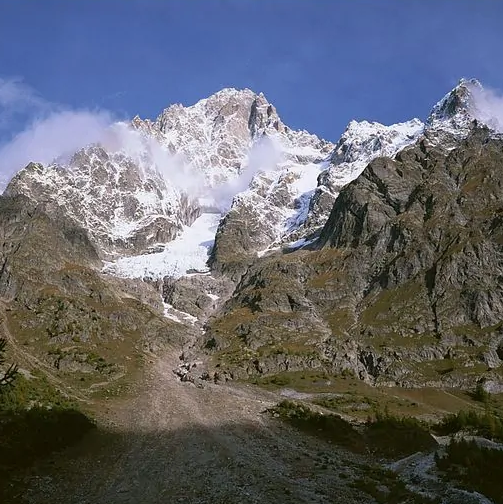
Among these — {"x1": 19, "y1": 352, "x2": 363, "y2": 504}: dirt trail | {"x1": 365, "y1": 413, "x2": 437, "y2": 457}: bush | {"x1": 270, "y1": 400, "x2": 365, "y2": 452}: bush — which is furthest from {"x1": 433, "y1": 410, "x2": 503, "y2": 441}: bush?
{"x1": 19, "y1": 352, "x2": 363, "y2": 504}: dirt trail

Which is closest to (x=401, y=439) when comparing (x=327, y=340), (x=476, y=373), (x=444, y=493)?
(x=444, y=493)

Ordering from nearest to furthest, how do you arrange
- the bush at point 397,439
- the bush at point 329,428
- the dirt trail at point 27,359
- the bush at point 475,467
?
the bush at point 475,467, the bush at point 397,439, the bush at point 329,428, the dirt trail at point 27,359

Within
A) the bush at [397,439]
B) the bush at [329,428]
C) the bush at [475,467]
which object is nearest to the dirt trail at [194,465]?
the bush at [329,428]

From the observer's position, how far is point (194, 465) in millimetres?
47531

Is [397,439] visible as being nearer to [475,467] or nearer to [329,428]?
[329,428]

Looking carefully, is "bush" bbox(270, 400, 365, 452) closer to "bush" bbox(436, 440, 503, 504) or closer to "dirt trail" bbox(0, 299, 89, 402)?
"bush" bbox(436, 440, 503, 504)

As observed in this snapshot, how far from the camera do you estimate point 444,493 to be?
1375 inches

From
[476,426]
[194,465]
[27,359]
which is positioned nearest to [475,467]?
[194,465]

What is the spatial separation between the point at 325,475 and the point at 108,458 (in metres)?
20.1

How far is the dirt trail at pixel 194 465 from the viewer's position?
3738 centimetres

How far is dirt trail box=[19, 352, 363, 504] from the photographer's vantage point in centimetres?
3738

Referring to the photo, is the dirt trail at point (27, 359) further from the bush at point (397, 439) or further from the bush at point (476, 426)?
the bush at point (476, 426)

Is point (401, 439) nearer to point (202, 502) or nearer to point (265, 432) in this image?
point (265, 432)

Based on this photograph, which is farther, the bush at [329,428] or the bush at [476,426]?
the bush at [329,428]
